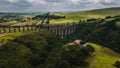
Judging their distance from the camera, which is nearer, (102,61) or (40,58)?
(102,61)

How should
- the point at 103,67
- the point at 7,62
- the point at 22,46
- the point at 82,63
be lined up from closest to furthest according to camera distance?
the point at 103,67, the point at 82,63, the point at 7,62, the point at 22,46

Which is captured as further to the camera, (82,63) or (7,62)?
(7,62)

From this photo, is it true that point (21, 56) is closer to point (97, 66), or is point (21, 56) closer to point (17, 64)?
point (17, 64)

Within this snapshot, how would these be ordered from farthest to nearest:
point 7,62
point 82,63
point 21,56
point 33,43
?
point 33,43, point 21,56, point 7,62, point 82,63

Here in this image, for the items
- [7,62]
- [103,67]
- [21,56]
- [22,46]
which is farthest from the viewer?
[22,46]

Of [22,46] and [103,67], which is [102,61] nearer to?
[103,67]

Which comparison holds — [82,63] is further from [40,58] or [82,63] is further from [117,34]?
[117,34]

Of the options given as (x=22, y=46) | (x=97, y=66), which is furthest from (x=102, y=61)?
(x=22, y=46)

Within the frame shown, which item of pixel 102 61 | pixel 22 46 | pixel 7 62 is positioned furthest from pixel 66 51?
pixel 22 46

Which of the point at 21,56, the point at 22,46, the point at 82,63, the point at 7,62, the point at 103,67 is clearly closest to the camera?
the point at 103,67
